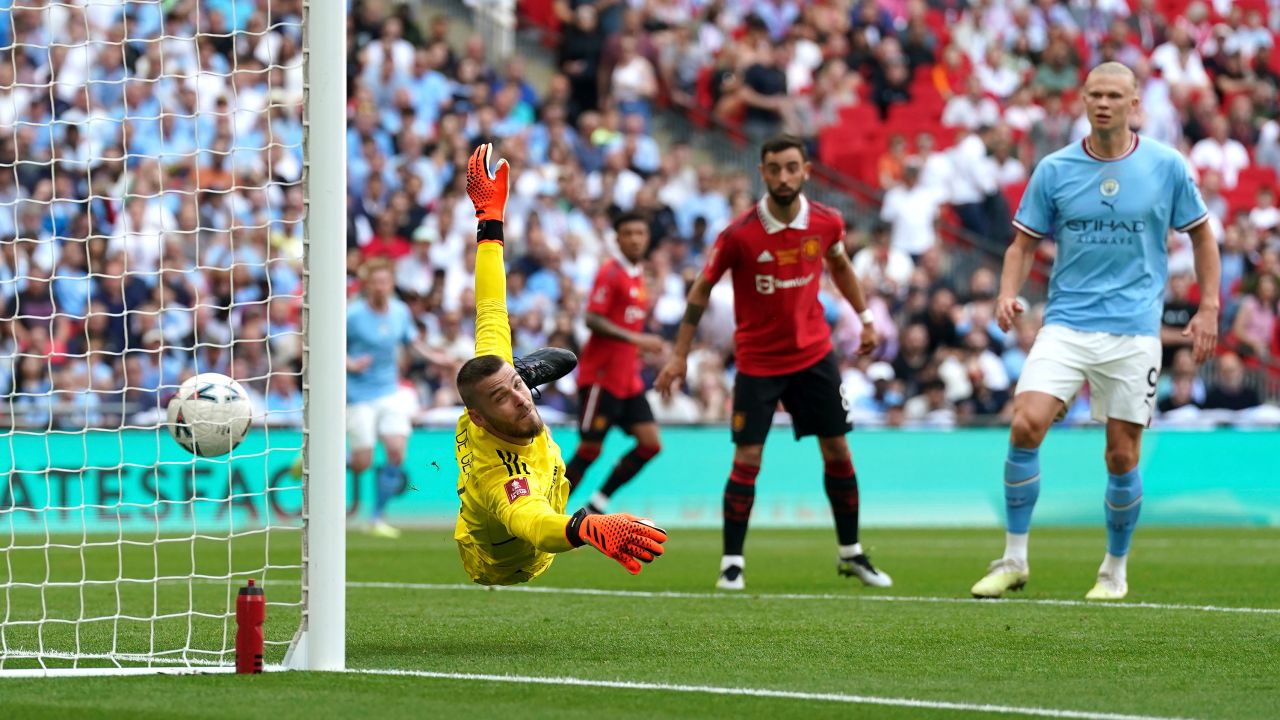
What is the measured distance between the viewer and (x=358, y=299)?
16.8 metres

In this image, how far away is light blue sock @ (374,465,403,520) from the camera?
669 inches

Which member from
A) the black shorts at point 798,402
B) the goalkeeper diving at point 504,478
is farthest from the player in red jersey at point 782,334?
the goalkeeper diving at point 504,478

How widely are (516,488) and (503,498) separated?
7cm

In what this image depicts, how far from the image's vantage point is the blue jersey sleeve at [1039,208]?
9766mm

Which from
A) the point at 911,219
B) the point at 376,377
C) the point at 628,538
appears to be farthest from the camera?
the point at 911,219

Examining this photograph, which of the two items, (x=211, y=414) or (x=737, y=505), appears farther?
(x=737, y=505)

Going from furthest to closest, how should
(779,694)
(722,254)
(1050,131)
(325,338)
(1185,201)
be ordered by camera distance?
(1050,131), (722,254), (1185,201), (325,338), (779,694)

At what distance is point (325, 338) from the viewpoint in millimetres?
6594

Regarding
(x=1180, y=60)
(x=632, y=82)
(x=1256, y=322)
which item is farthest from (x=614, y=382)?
(x=1180, y=60)

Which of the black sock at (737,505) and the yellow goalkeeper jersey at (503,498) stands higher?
the yellow goalkeeper jersey at (503,498)

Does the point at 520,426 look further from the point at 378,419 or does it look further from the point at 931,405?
the point at 931,405

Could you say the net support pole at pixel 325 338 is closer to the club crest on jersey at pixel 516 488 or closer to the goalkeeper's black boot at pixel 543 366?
the club crest on jersey at pixel 516 488

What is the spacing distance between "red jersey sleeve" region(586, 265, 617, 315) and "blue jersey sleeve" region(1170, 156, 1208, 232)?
5777 millimetres

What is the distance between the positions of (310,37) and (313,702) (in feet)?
7.79
